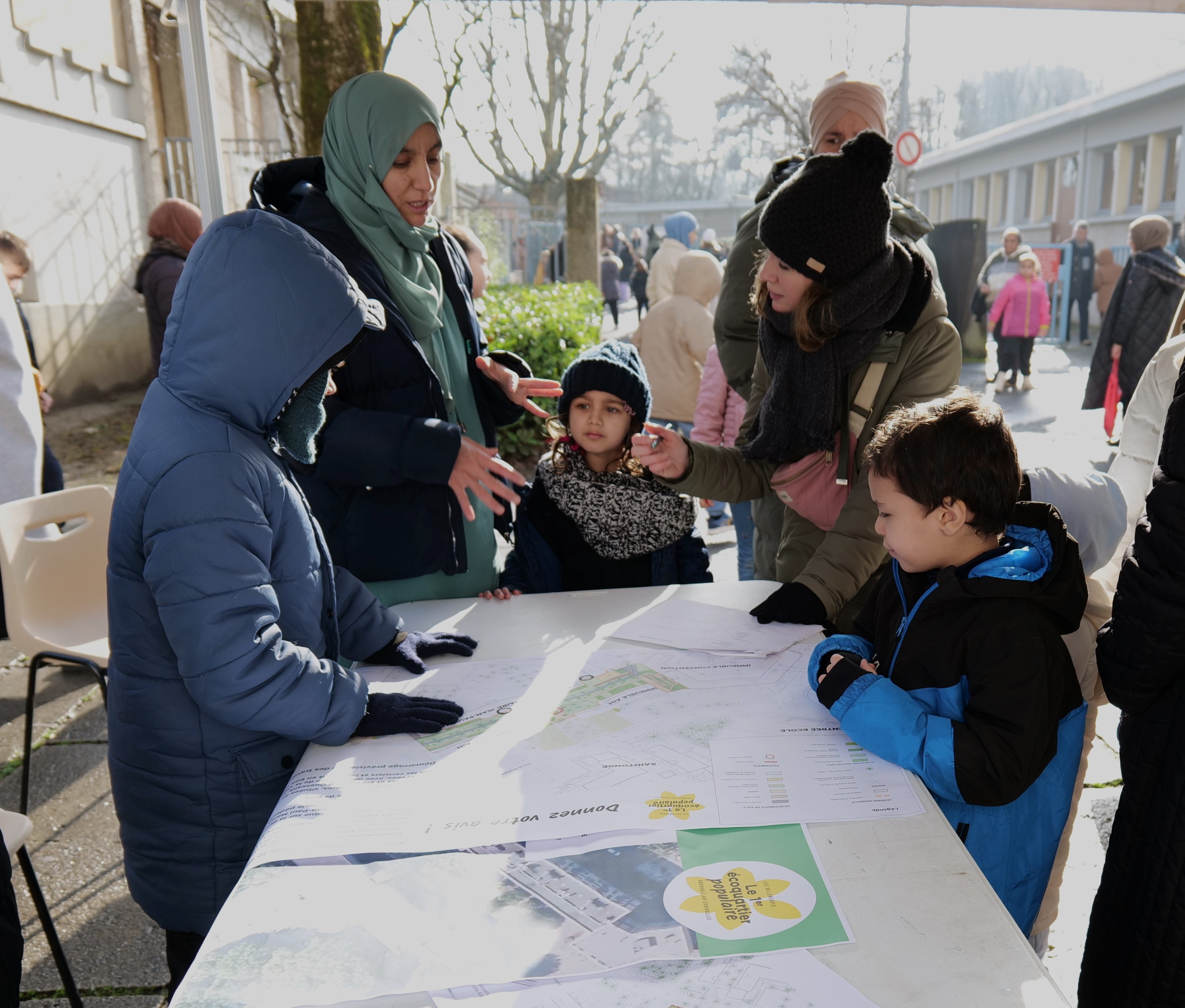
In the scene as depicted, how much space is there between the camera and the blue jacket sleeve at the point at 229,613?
1355 millimetres

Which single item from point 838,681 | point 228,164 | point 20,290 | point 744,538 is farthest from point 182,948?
point 228,164

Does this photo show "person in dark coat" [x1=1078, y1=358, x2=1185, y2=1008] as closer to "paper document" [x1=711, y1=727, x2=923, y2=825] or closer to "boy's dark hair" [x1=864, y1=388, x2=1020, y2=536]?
"boy's dark hair" [x1=864, y1=388, x2=1020, y2=536]

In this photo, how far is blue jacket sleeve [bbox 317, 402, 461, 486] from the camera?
6.60 feet

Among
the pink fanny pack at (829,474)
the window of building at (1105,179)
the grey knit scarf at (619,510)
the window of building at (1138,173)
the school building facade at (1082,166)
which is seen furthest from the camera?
the window of building at (1105,179)

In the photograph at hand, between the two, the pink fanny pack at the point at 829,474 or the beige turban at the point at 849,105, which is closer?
the pink fanny pack at the point at 829,474

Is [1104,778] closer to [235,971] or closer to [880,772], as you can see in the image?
[880,772]

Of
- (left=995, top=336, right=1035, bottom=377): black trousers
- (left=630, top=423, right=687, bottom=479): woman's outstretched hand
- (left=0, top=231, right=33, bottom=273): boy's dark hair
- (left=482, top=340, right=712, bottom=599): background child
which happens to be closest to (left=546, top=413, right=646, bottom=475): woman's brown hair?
(left=482, top=340, right=712, bottom=599): background child

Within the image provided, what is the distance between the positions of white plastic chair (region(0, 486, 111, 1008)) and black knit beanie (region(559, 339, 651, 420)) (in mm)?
1532

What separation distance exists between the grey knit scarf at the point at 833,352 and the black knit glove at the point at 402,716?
0.98 m

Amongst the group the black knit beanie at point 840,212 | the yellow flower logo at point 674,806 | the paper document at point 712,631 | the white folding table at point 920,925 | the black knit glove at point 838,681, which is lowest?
the paper document at point 712,631

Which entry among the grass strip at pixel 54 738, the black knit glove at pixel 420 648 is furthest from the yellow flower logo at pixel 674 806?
the grass strip at pixel 54 738

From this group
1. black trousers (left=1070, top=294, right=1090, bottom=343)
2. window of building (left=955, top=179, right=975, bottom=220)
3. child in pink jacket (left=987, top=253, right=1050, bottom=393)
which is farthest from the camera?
window of building (left=955, top=179, right=975, bottom=220)

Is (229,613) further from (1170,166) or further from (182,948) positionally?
(1170,166)

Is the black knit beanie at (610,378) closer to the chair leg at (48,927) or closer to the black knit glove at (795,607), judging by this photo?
the black knit glove at (795,607)
